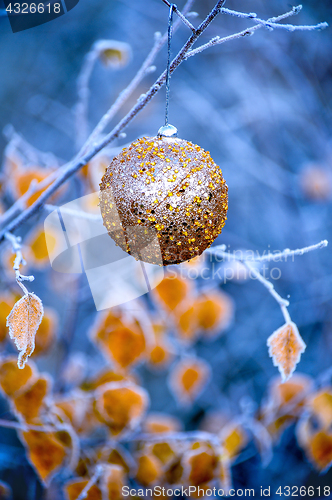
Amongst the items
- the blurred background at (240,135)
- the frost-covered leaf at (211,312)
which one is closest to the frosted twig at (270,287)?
the frost-covered leaf at (211,312)

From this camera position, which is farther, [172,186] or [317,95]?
[317,95]

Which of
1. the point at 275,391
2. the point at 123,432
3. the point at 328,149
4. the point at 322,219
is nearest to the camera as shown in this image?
the point at 123,432

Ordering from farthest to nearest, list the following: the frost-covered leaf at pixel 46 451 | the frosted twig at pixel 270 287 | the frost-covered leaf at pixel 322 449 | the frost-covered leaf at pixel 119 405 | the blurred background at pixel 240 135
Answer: the blurred background at pixel 240 135, the frost-covered leaf at pixel 322 449, the frost-covered leaf at pixel 119 405, the frost-covered leaf at pixel 46 451, the frosted twig at pixel 270 287

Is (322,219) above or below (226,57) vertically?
below

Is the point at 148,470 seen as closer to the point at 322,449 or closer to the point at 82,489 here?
the point at 82,489

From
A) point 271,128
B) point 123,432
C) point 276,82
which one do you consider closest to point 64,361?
point 123,432

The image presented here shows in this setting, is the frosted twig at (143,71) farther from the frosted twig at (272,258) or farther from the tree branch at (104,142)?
the frosted twig at (272,258)

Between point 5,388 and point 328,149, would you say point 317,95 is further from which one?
point 5,388

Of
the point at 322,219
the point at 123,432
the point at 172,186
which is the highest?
the point at 322,219
